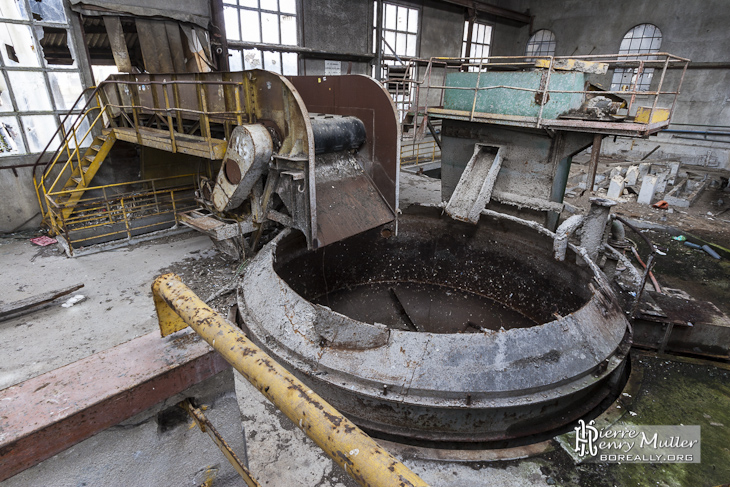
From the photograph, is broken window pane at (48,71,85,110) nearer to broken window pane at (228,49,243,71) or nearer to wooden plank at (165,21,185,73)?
wooden plank at (165,21,185,73)

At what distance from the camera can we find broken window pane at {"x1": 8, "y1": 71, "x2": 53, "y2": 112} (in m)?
6.70

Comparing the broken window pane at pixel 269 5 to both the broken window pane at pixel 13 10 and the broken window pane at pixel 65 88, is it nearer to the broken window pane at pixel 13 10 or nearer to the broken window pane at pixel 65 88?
the broken window pane at pixel 65 88

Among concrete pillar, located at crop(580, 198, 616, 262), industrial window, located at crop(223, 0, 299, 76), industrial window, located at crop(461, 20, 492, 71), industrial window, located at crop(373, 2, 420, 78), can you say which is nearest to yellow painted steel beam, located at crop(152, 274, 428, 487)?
concrete pillar, located at crop(580, 198, 616, 262)

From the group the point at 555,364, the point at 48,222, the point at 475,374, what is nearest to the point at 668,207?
the point at 555,364

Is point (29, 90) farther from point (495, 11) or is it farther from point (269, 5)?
point (495, 11)

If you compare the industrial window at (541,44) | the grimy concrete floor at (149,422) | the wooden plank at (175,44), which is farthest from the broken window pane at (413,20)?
the grimy concrete floor at (149,422)

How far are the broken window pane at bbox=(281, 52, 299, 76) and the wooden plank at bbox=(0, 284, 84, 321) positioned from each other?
894 centimetres

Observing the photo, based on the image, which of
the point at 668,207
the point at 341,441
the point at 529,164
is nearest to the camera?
the point at 341,441

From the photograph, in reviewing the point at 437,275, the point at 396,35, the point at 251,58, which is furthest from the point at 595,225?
the point at 396,35

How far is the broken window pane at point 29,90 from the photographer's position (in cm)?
670

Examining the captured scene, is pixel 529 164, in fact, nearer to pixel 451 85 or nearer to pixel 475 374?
pixel 451 85

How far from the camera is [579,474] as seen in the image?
295 cm

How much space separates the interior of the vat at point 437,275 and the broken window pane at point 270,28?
7756 mm

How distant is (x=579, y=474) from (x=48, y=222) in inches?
345
